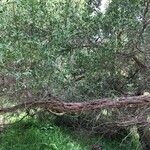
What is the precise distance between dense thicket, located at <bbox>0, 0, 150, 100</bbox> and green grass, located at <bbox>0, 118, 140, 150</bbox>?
40.5 inches

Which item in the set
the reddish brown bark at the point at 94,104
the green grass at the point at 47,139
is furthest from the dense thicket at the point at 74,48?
the green grass at the point at 47,139

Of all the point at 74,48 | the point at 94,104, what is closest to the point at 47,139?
the point at 74,48

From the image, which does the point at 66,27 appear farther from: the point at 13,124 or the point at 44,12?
the point at 13,124

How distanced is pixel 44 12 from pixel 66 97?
1.70m

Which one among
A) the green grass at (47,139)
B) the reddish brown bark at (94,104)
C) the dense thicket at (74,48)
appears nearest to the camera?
the reddish brown bark at (94,104)

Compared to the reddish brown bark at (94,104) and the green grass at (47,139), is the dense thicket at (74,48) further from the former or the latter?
the green grass at (47,139)

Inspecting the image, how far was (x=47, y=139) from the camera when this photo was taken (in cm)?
948

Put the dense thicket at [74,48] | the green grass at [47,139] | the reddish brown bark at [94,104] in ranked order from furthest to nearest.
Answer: the green grass at [47,139], the dense thicket at [74,48], the reddish brown bark at [94,104]

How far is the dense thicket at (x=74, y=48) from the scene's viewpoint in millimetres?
7598

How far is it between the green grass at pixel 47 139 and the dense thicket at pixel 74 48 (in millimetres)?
1028

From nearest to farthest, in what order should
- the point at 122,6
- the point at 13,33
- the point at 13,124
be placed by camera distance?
the point at 13,33 → the point at 122,6 → the point at 13,124

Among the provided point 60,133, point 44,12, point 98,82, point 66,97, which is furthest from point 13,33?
point 60,133

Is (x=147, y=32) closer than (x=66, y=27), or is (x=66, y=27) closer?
(x=66, y=27)

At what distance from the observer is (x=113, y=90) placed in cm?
949
